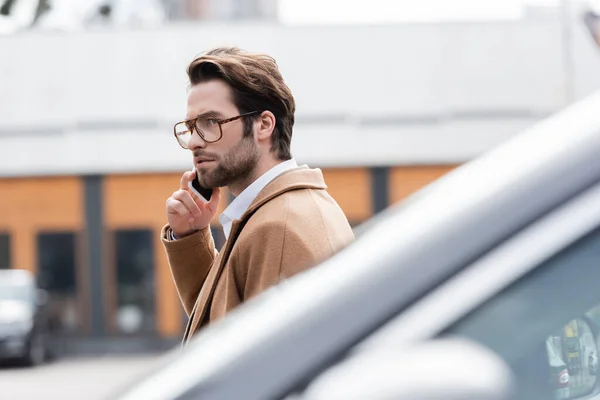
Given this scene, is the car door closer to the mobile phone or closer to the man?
the man

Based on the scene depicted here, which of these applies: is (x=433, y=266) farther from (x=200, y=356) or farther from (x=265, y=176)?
(x=265, y=176)

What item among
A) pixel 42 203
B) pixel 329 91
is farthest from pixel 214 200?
pixel 42 203

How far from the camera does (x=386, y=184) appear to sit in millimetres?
21172

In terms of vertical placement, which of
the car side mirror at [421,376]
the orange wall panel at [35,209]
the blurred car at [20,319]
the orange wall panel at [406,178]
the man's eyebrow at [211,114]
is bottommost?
the car side mirror at [421,376]

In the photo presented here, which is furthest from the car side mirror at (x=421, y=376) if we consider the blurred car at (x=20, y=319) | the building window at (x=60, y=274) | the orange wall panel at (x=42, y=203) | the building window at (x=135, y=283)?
the orange wall panel at (x=42, y=203)

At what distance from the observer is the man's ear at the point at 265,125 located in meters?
2.49

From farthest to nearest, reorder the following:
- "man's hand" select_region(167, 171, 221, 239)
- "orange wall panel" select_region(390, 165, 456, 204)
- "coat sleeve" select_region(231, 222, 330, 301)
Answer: "orange wall panel" select_region(390, 165, 456, 204) → "man's hand" select_region(167, 171, 221, 239) → "coat sleeve" select_region(231, 222, 330, 301)

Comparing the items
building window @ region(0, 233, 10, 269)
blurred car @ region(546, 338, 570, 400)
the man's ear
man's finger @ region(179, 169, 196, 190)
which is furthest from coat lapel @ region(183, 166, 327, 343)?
building window @ region(0, 233, 10, 269)

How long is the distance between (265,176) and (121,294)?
18945 millimetres

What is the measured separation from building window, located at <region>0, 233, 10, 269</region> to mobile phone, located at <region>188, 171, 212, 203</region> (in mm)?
19197

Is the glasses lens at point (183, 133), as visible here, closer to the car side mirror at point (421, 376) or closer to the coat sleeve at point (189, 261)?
the coat sleeve at point (189, 261)

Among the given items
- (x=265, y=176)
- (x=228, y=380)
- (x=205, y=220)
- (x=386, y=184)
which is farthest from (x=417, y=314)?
(x=386, y=184)

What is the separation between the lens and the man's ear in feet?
8.16

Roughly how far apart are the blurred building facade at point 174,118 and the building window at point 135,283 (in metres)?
0.03
